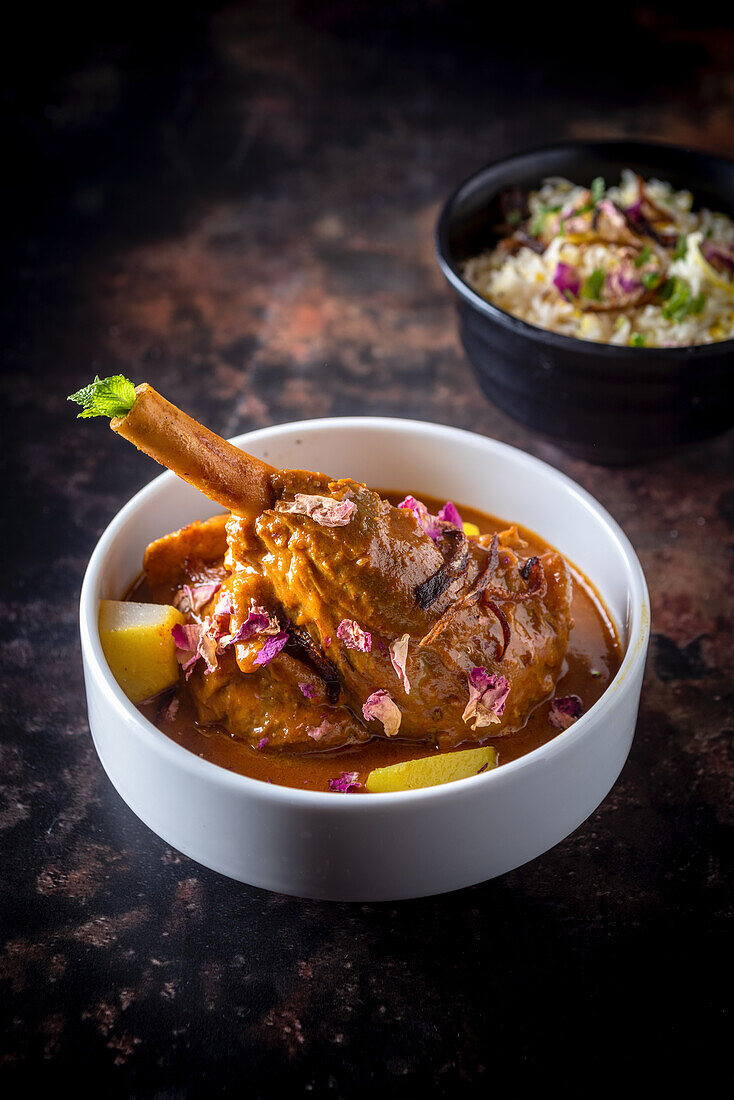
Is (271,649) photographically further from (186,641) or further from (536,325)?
(536,325)

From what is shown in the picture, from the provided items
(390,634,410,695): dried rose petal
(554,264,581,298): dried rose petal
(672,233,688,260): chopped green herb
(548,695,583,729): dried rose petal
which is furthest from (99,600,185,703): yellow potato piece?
(672,233,688,260): chopped green herb

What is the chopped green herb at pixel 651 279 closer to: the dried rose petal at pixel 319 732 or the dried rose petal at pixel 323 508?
the dried rose petal at pixel 323 508

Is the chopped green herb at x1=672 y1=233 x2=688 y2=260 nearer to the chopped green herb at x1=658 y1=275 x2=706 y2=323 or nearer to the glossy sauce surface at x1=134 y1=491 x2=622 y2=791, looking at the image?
the chopped green herb at x1=658 y1=275 x2=706 y2=323

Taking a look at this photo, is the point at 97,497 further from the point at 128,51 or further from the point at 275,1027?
the point at 128,51

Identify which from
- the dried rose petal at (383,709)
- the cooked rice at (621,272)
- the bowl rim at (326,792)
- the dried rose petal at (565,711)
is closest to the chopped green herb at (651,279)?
the cooked rice at (621,272)

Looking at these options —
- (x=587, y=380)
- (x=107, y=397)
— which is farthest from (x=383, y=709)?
(x=587, y=380)

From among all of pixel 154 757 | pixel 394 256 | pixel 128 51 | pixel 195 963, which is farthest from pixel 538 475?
pixel 128 51
